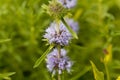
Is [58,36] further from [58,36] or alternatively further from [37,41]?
[37,41]

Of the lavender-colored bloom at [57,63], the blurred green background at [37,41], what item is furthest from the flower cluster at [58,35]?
the blurred green background at [37,41]

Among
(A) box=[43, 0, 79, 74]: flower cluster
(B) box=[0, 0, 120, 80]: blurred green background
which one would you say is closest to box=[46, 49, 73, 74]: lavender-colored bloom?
(A) box=[43, 0, 79, 74]: flower cluster

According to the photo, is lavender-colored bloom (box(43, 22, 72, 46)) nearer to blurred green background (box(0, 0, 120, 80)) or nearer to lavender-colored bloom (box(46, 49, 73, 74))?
lavender-colored bloom (box(46, 49, 73, 74))

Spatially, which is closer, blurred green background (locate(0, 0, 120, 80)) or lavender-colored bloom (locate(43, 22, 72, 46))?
lavender-colored bloom (locate(43, 22, 72, 46))

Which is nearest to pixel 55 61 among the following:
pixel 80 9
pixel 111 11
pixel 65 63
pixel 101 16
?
pixel 65 63

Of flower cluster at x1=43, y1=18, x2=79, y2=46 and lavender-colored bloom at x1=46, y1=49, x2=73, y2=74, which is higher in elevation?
flower cluster at x1=43, y1=18, x2=79, y2=46

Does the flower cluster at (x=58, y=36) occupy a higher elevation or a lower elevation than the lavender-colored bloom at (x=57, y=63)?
higher

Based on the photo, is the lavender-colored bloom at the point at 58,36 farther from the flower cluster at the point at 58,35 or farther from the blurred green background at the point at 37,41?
the blurred green background at the point at 37,41

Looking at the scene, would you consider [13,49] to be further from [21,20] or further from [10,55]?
[21,20]
